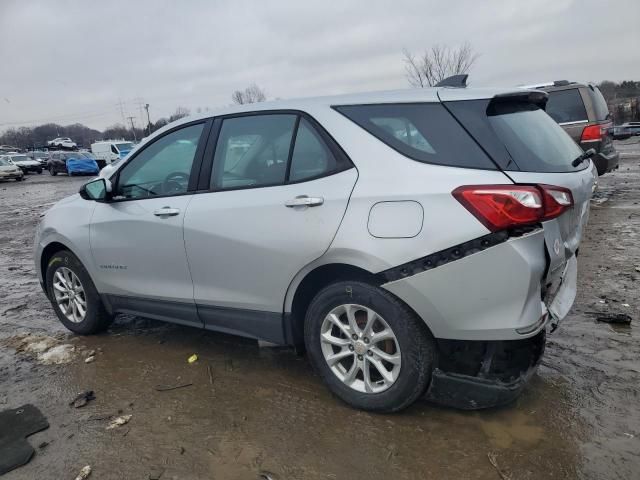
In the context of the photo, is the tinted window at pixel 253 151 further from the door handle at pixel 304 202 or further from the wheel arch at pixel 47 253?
the wheel arch at pixel 47 253

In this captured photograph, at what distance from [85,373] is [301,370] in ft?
5.29

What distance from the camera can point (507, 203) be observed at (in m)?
2.38

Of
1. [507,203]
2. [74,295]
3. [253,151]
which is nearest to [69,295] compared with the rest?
[74,295]

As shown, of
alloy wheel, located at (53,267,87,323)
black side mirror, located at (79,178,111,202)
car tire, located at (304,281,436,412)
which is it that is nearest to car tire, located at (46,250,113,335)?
alloy wheel, located at (53,267,87,323)

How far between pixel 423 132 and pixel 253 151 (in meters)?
1.15

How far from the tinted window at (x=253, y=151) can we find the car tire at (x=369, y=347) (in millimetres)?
813

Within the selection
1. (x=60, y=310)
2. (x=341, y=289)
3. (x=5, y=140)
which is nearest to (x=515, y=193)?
(x=341, y=289)

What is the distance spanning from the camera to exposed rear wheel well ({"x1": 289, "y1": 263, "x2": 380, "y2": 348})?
2787 millimetres

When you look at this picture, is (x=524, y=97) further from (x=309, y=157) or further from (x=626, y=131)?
(x=626, y=131)

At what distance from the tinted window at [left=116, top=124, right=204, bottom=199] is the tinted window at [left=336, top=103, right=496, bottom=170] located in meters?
1.29

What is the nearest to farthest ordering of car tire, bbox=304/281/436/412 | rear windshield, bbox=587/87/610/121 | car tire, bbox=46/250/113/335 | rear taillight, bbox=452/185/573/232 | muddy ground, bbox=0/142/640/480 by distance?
rear taillight, bbox=452/185/573/232
muddy ground, bbox=0/142/640/480
car tire, bbox=304/281/436/412
car tire, bbox=46/250/113/335
rear windshield, bbox=587/87/610/121

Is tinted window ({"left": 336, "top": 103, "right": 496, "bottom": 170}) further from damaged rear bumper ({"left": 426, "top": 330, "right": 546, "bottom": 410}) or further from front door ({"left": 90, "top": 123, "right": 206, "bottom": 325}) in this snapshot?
front door ({"left": 90, "top": 123, "right": 206, "bottom": 325})

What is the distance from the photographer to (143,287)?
3.81m

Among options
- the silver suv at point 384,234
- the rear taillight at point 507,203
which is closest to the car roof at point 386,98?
the silver suv at point 384,234
